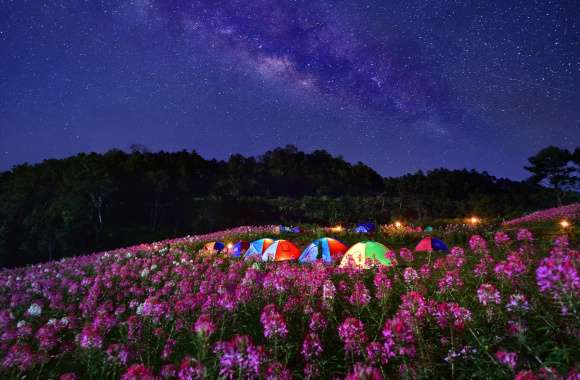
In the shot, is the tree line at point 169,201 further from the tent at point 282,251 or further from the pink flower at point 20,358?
the pink flower at point 20,358

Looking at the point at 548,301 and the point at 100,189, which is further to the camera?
the point at 100,189

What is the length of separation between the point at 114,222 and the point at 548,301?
57.2 metres

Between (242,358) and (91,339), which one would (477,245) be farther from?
(91,339)

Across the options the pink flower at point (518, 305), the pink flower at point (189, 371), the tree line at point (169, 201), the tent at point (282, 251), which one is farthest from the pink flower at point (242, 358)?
the tree line at point (169, 201)

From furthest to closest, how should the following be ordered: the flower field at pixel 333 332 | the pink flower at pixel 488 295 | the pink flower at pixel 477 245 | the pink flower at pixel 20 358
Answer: the pink flower at pixel 477 245, the pink flower at pixel 488 295, the pink flower at pixel 20 358, the flower field at pixel 333 332

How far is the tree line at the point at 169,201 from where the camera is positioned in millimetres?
38406

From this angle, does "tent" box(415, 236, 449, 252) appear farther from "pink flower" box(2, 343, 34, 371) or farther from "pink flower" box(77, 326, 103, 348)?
"pink flower" box(2, 343, 34, 371)

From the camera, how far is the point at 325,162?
11100 centimetres

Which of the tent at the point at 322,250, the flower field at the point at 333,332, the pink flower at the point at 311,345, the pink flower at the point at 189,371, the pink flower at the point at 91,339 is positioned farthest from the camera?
the tent at the point at 322,250

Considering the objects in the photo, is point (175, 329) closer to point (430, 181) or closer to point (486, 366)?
point (486, 366)

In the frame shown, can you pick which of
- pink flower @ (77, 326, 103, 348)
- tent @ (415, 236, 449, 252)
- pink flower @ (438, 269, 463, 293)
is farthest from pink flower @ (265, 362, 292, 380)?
tent @ (415, 236, 449, 252)

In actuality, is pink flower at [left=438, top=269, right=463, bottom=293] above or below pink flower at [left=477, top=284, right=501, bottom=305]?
below

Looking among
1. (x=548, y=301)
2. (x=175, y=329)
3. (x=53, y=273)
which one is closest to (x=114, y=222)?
(x=53, y=273)

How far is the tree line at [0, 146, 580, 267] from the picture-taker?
38.4m
